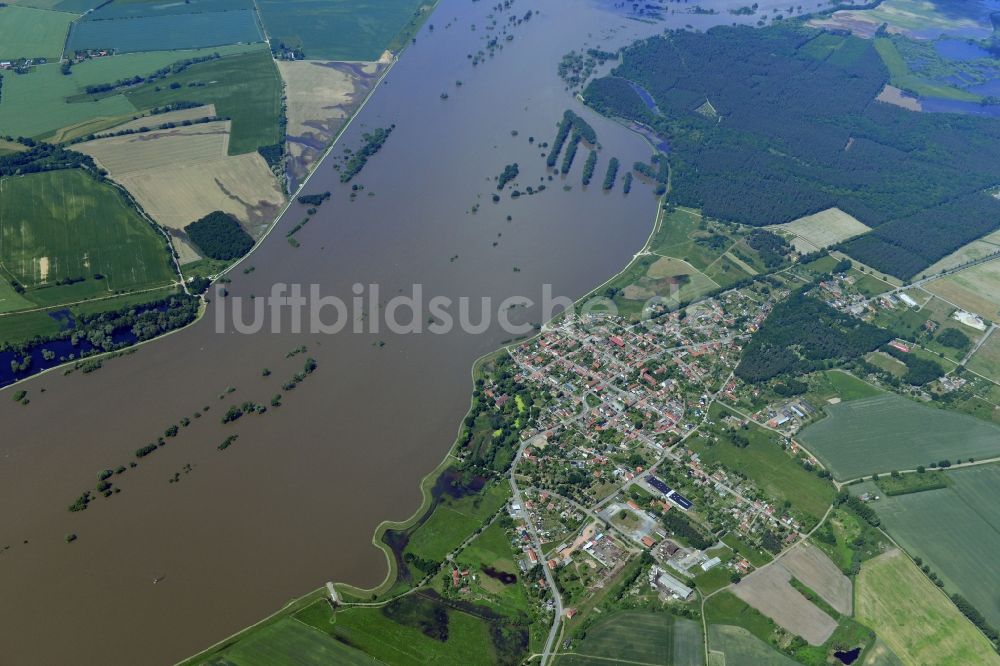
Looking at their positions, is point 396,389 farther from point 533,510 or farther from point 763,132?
point 763,132

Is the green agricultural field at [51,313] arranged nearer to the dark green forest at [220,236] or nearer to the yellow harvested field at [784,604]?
the dark green forest at [220,236]

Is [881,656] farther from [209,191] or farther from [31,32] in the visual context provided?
[31,32]

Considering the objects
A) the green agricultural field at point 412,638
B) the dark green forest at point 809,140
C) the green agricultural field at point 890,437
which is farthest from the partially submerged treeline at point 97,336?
the dark green forest at point 809,140

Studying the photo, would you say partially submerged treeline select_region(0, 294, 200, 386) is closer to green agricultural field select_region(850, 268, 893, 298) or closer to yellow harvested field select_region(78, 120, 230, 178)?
yellow harvested field select_region(78, 120, 230, 178)

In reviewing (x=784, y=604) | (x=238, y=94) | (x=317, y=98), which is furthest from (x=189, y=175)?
(x=784, y=604)

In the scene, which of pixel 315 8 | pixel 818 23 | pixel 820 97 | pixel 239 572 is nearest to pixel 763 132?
pixel 820 97

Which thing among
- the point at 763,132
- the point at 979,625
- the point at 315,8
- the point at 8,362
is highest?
the point at 315,8
